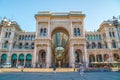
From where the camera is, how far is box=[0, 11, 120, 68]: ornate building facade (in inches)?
1638

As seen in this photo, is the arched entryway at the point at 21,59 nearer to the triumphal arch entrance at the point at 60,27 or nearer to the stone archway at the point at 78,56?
the triumphal arch entrance at the point at 60,27

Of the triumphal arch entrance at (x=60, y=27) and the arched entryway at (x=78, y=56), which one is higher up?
the triumphal arch entrance at (x=60, y=27)

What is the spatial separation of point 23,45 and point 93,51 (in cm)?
3251

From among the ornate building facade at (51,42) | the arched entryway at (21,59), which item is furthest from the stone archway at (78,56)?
the arched entryway at (21,59)

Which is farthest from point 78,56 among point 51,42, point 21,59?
point 21,59

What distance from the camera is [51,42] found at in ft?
151

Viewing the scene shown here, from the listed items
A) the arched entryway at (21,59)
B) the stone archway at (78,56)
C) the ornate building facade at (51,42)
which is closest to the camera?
the ornate building facade at (51,42)

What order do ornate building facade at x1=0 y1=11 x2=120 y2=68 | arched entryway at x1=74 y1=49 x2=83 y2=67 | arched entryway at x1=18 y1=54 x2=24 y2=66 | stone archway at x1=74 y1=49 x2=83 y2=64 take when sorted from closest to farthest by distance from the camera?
1. ornate building facade at x1=0 y1=11 x2=120 y2=68
2. arched entryway at x1=74 y1=49 x2=83 y2=67
3. stone archway at x1=74 y1=49 x2=83 y2=64
4. arched entryway at x1=18 y1=54 x2=24 y2=66

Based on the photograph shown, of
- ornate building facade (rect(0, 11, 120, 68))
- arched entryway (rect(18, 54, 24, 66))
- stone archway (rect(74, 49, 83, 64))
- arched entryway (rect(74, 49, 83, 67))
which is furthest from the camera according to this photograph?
arched entryway (rect(18, 54, 24, 66))

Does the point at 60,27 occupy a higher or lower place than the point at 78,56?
higher

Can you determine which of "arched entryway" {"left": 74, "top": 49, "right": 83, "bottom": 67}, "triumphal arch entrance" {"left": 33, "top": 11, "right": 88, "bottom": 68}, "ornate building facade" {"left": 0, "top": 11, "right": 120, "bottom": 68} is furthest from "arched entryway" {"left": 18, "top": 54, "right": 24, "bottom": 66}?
"arched entryway" {"left": 74, "top": 49, "right": 83, "bottom": 67}

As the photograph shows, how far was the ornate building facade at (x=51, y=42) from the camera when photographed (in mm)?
41594

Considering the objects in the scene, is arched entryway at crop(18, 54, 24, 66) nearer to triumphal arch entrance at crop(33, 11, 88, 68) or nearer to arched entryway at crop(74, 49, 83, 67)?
triumphal arch entrance at crop(33, 11, 88, 68)

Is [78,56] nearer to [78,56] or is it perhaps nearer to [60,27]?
[78,56]
